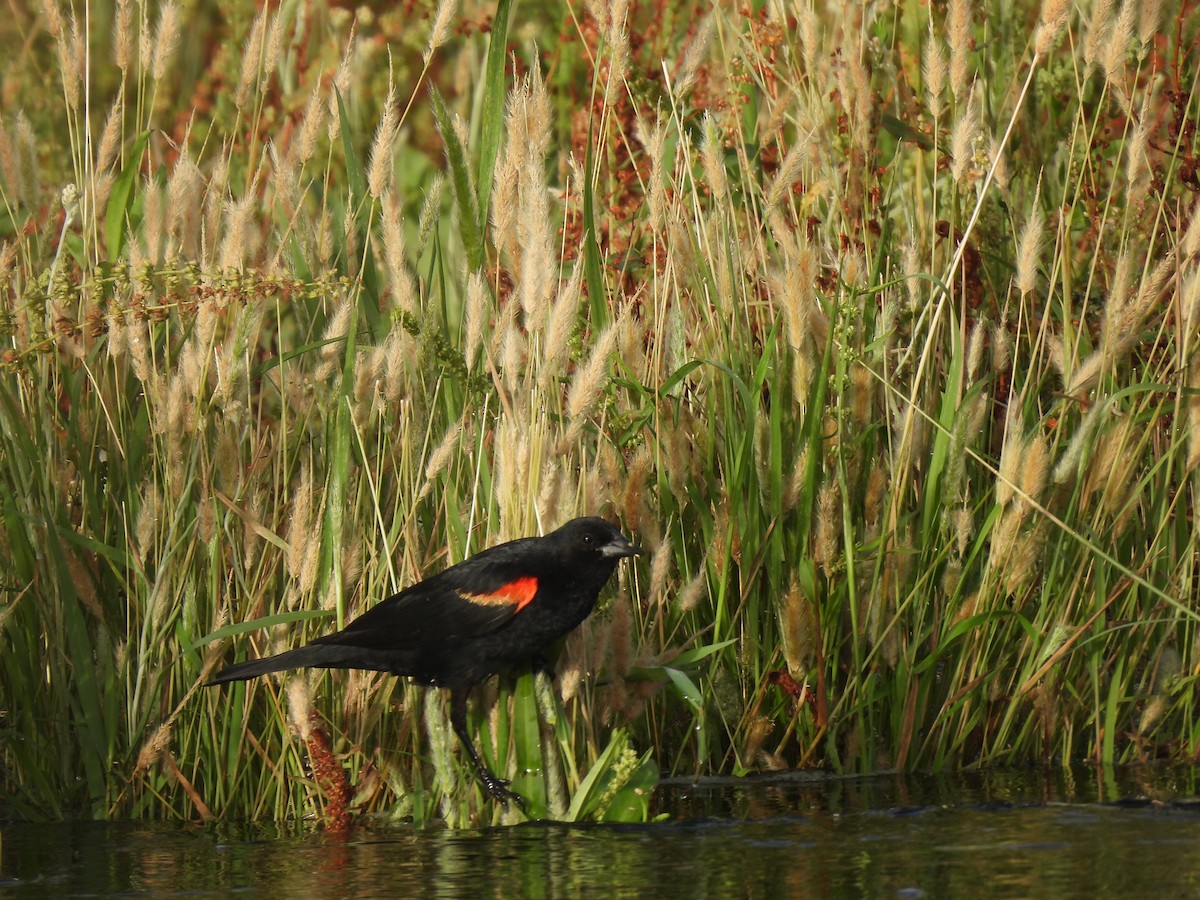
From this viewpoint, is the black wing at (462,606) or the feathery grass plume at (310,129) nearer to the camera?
the black wing at (462,606)

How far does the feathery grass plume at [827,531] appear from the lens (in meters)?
3.46

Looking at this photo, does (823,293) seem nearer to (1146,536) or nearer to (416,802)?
(1146,536)

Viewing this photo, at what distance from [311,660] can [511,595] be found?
1.38 feet

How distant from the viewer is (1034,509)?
360 cm

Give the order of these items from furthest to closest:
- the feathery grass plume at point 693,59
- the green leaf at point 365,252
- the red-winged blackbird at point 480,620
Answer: the green leaf at point 365,252 → the feathery grass plume at point 693,59 → the red-winged blackbird at point 480,620

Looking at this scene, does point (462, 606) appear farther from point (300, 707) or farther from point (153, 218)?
point (153, 218)

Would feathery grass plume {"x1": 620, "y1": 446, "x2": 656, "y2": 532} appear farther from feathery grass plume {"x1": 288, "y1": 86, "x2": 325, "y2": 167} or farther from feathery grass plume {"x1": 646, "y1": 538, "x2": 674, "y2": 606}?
feathery grass plume {"x1": 288, "y1": 86, "x2": 325, "y2": 167}

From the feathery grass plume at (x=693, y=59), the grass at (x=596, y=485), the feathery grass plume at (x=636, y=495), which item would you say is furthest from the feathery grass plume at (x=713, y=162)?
the feathery grass plume at (x=636, y=495)

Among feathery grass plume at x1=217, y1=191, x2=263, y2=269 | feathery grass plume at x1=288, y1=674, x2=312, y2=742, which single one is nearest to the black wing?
feathery grass plume at x1=288, y1=674, x2=312, y2=742

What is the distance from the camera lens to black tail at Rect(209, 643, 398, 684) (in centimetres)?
320

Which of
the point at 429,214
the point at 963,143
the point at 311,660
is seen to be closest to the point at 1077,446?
the point at 963,143

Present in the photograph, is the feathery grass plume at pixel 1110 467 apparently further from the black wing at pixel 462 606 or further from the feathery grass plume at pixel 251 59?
the feathery grass plume at pixel 251 59

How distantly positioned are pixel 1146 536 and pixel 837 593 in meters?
0.84

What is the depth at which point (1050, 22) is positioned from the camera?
11.6 feet
